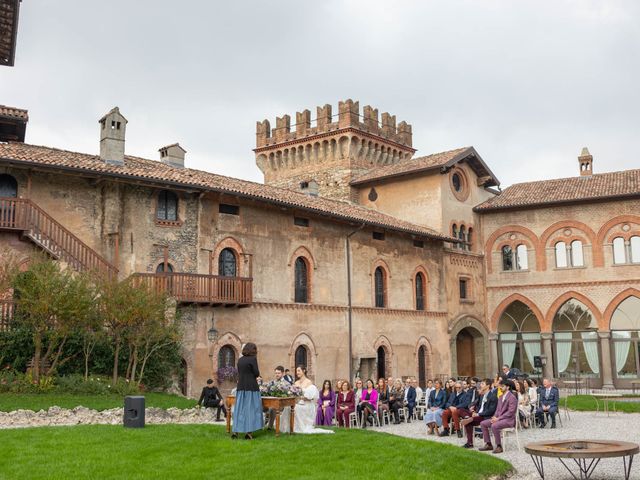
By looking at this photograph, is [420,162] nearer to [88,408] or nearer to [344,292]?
[344,292]

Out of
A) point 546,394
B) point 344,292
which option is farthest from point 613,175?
point 546,394

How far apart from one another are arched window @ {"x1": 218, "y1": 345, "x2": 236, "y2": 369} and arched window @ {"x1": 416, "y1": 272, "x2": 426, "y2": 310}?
1179 centimetres

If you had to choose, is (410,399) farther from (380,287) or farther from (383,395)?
(380,287)

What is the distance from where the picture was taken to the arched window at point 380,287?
32.3 meters

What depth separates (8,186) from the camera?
2155 cm

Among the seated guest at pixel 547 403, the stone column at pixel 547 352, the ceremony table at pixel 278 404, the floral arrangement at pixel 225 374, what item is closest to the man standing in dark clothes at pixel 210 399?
the floral arrangement at pixel 225 374

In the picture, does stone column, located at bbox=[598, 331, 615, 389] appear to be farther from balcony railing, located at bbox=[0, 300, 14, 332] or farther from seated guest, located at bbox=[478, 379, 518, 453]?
balcony railing, located at bbox=[0, 300, 14, 332]

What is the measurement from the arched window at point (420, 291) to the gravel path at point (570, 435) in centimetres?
1197

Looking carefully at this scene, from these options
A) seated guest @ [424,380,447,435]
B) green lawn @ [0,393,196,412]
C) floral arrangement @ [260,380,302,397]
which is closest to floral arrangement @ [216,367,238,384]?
green lawn @ [0,393,196,412]

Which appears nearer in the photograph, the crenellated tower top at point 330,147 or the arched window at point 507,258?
the arched window at point 507,258

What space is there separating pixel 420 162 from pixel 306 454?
27.6 metres

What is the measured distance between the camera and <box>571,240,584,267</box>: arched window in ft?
120

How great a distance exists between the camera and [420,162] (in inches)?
1483

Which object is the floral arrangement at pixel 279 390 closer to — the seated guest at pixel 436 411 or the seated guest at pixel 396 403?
the seated guest at pixel 436 411
